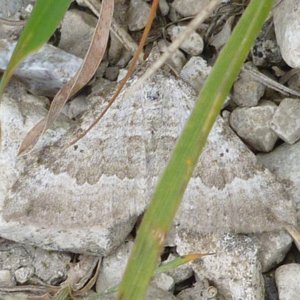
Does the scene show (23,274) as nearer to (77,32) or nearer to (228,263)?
(228,263)

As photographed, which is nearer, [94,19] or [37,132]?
[37,132]

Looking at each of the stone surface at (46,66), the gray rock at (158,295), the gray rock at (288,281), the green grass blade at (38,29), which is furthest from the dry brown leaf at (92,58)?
the gray rock at (288,281)

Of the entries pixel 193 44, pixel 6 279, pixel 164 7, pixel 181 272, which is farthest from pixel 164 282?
pixel 164 7

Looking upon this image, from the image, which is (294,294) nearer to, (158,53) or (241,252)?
(241,252)

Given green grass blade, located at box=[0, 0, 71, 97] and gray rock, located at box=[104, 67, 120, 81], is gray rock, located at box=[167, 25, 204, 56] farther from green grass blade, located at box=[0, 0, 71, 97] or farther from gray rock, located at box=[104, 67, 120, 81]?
green grass blade, located at box=[0, 0, 71, 97]

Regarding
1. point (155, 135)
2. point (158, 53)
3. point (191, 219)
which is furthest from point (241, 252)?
point (158, 53)

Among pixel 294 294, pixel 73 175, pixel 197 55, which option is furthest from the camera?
pixel 197 55
